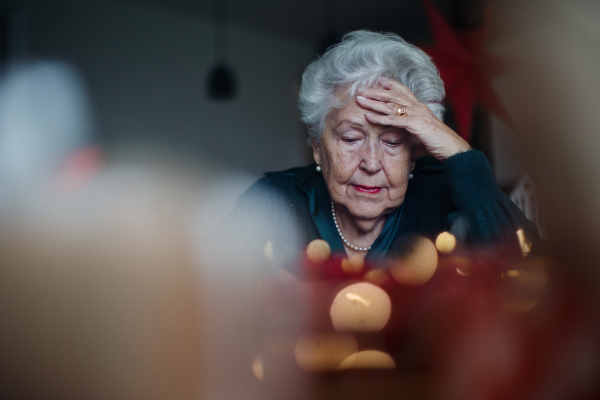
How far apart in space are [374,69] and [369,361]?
0.41 meters

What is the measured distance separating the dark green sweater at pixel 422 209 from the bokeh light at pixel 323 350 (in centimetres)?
14

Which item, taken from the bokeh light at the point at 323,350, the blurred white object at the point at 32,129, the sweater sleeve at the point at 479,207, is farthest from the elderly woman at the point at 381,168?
the blurred white object at the point at 32,129

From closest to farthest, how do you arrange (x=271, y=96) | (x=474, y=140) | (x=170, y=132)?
(x=474, y=140) < (x=170, y=132) < (x=271, y=96)

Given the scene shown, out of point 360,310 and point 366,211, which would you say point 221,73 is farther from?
point 360,310

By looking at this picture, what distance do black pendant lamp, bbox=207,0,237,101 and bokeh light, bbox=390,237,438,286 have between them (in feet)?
1.76

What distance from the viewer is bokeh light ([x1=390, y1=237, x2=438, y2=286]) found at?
0.51 metres

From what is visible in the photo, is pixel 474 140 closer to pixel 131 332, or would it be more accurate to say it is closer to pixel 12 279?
pixel 131 332

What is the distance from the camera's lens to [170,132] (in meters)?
0.69

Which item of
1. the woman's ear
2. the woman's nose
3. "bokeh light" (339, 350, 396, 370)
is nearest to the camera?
"bokeh light" (339, 350, 396, 370)

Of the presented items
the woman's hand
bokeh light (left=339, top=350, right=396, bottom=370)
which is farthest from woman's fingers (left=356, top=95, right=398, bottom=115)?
bokeh light (left=339, top=350, right=396, bottom=370)

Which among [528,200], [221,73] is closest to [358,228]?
[528,200]

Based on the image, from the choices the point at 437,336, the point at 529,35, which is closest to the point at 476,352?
the point at 437,336

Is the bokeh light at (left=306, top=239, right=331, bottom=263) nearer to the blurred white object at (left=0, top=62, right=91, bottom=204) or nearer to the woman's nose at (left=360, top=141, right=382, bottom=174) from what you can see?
the woman's nose at (left=360, top=141, right=382, bottom=174)

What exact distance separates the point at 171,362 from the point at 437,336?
0.32m
